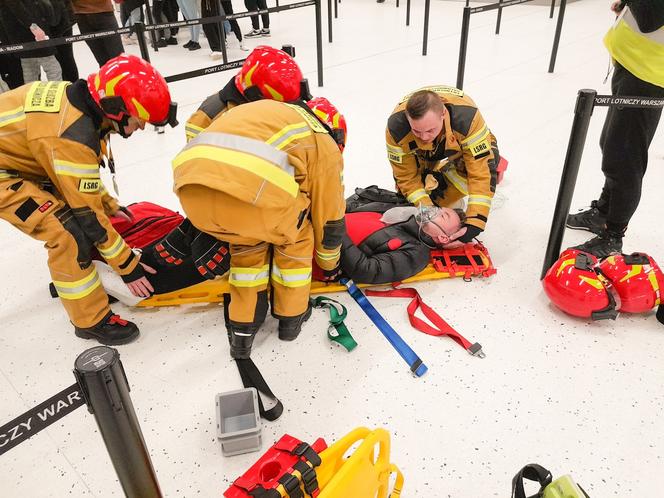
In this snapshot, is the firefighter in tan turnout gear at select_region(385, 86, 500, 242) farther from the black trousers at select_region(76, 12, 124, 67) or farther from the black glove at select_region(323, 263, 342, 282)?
the black trousers at select_region(76, 12, 124, 67)

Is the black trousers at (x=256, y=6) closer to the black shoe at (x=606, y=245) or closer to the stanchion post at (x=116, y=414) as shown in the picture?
the black shoe at (x=606, y=245)

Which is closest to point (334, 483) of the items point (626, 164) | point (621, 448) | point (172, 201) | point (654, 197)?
point (621, 448)

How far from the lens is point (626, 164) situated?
7.82 ft

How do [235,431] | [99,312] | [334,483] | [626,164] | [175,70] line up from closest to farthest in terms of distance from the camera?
[334,483]
[235,431]
[99,312]
[626,164]
[175,70]

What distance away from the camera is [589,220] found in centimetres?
293

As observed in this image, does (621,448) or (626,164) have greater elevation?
(626,164)

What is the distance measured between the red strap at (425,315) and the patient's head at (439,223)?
304 mm

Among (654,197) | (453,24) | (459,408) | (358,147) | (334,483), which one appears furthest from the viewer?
(453,24)

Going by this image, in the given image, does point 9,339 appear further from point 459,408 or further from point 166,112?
point 459,408

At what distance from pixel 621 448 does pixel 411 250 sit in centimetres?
117

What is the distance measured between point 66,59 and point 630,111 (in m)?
4.13

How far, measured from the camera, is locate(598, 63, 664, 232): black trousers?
2287 mm

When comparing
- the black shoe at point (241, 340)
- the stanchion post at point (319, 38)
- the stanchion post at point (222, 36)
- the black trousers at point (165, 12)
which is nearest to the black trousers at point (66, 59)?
the stanchion post at point (222, 36)

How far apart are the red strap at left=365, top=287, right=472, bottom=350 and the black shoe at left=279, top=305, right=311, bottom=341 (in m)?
0.43
